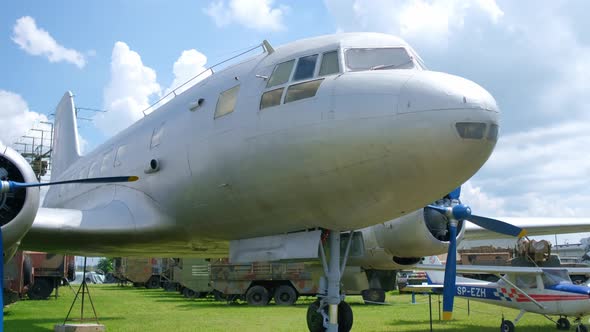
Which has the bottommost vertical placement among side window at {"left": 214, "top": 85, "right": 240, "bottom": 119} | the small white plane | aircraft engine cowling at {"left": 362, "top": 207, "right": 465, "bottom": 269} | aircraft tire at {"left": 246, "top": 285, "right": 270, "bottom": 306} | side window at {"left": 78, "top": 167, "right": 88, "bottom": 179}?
aircraft tire at {"left": 246, "top": 285, "right": 270, "bottom": 306}

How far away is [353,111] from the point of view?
6695 millimetres

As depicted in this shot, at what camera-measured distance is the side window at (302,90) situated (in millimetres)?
7320

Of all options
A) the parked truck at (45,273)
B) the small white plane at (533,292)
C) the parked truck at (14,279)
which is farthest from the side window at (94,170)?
the parked truck at (45,273)

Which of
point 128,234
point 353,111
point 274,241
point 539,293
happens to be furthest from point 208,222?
point 539,293

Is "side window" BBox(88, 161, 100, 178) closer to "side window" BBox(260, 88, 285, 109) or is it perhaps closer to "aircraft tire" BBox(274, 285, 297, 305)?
"side window" BBox(260, 88, 285, 109)

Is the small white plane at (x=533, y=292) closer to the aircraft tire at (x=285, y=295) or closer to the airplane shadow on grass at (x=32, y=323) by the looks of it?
the airplane shadow on grass at (x=32, y=323)

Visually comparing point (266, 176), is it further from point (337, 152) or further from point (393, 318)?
point (393, 318)

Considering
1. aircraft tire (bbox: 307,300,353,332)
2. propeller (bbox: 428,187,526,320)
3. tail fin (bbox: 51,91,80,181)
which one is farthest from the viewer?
tail fin (bbox: 51,91,80,181)

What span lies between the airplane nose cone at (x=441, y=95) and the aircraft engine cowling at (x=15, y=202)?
5.22 m

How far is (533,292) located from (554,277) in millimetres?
706

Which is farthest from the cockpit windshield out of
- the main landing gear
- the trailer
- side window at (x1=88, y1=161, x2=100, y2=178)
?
the trailer

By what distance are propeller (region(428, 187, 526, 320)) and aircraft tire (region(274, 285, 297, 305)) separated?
17.0 m

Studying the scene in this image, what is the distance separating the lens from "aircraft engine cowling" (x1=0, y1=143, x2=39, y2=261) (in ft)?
26.0

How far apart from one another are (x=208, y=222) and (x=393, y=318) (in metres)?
10.9
